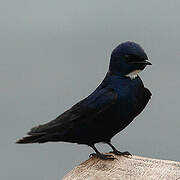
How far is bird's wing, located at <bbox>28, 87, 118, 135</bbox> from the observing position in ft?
14.6

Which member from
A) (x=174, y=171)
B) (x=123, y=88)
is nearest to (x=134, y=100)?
(x=123, y=88)

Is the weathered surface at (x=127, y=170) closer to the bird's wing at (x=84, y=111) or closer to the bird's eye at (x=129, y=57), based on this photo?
the bird's wing at (x=84, y=111)

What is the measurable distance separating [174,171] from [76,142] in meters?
1.10

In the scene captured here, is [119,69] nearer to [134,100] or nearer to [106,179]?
[134,100]

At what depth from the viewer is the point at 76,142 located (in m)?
4.75

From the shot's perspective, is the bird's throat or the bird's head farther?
the bird's throat

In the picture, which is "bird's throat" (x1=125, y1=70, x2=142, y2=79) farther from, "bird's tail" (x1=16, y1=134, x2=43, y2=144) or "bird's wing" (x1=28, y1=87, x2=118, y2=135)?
"bird's tail" (x1=16, y1=134, x2=43, y2=144)

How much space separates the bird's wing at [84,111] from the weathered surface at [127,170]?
16.3 inches

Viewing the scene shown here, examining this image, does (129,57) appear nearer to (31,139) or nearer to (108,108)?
(108,108)

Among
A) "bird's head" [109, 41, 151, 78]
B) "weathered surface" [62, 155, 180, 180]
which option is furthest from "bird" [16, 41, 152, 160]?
"weathered surface" [62, 155, 180, 180]

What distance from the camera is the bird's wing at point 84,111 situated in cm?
446

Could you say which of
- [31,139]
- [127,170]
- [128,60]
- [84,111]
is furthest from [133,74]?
[31,139]

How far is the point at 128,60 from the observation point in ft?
14.7

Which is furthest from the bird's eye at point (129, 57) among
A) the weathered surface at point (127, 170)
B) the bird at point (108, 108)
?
the weathered surface at point (127, 170)
